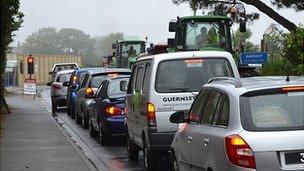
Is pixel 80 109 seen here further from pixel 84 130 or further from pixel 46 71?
pixel 46 71

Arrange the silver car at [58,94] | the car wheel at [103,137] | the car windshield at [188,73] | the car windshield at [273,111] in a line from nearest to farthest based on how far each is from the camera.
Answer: the car windshield at [273,111], the car windshield at [188,73], the car wheel at [103,137], the silver car at [58,94]

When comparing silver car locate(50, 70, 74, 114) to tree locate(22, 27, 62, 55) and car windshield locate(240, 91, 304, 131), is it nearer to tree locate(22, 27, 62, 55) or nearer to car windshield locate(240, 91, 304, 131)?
car windshield locate(240, 91, 304, 131)

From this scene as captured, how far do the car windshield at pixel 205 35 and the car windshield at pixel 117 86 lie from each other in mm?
4231

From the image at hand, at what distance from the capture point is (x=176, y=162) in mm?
9117

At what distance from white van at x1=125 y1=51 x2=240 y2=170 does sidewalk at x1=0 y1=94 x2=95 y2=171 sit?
5.89 ft

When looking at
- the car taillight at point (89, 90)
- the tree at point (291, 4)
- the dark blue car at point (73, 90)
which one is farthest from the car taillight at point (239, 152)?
the tree at point (291, 4)

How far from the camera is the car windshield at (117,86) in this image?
15770 millimetres

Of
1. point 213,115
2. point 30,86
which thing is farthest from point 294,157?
point 30,86

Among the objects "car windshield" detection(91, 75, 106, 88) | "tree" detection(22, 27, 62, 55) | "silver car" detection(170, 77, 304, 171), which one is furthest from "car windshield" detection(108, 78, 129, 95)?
"tree" detection(22, 27, 62, 55)

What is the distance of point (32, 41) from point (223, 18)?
95.7 m

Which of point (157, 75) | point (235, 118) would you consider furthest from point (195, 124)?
point (157, 75)

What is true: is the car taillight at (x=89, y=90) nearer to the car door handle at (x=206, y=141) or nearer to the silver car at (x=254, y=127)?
the silver car at (x=254, y=127)

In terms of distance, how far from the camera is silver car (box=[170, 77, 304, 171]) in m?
6.32

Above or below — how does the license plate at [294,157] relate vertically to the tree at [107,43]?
below
